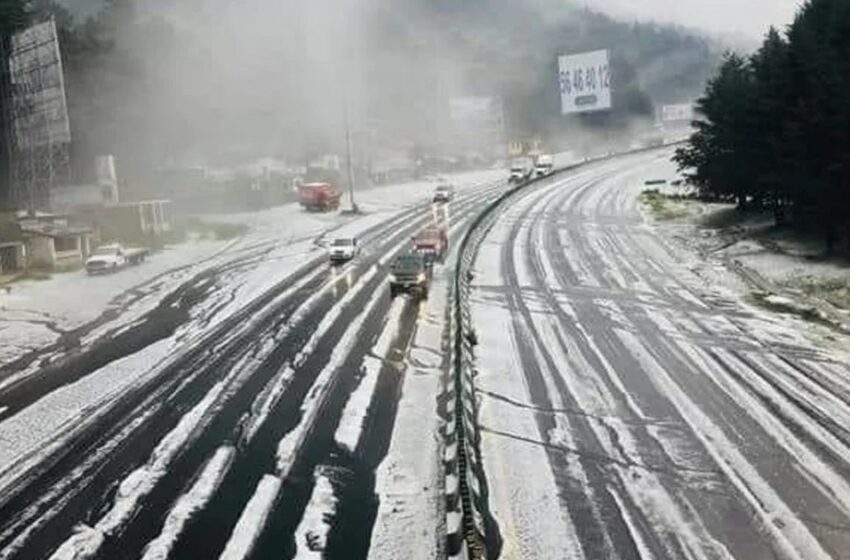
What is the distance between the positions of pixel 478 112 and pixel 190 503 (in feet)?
396

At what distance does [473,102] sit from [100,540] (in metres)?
122

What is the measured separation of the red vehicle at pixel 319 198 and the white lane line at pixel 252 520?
6156 centimetres

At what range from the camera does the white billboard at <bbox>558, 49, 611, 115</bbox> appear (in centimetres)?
9300

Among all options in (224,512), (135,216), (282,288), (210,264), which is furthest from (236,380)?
(135,216)

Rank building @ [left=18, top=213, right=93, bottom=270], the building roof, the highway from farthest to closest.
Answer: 1. the building roof
2. building @ [left=18, top=213, right=93, bottom=270]
3. the highway

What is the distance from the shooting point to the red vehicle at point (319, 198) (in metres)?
78.1

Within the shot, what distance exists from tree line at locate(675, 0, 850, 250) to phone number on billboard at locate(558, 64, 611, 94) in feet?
115

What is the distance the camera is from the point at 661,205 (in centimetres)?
7319

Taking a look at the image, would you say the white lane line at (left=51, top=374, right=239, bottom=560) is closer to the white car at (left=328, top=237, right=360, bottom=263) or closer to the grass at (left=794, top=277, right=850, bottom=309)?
the grass at (left=794, top=277, right=850, bottom=309)

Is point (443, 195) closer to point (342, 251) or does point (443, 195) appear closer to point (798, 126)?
point (342, 251)

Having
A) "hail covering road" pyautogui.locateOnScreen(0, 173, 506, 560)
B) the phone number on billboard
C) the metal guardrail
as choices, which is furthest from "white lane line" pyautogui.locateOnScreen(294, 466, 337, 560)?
the phone number on billboard

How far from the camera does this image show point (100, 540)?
50.4 feet

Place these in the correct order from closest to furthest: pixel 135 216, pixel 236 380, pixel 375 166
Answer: pixel 236 380 < pixel 135 216 < pixel 375 166

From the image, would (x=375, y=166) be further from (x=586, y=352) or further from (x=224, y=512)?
(x=224, y=512)
